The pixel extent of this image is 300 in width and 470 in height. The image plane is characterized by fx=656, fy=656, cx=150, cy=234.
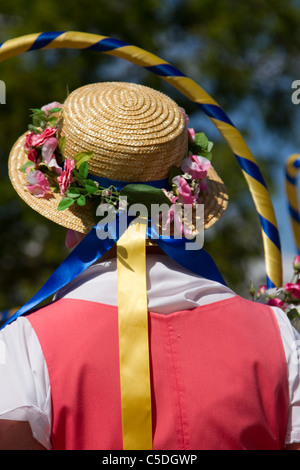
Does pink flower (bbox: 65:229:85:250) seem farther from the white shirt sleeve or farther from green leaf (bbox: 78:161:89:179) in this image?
the white shirt sleeve

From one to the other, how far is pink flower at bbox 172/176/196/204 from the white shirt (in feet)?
0.85

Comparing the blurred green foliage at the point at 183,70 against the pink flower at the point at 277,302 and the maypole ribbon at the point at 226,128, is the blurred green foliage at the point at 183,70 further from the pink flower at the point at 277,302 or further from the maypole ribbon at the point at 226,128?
the pink flower at the point at 277,302

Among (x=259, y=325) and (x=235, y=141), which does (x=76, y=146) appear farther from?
(x=235, y=141)

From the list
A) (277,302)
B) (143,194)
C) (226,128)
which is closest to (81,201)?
(143,194)

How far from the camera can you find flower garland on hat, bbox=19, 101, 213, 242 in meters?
1.93

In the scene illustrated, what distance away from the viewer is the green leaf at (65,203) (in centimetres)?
195

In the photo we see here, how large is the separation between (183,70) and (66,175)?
6.31 m

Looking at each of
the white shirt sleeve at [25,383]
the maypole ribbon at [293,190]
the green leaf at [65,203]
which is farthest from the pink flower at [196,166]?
the maypole ribbon at [293,190]

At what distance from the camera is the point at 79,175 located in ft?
6.34

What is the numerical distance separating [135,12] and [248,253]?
127 inches

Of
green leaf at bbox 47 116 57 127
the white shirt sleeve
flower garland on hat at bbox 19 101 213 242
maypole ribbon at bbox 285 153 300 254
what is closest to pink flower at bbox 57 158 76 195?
flower garland on hat at bbox 19 101 213 242

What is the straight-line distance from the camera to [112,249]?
1863 mm

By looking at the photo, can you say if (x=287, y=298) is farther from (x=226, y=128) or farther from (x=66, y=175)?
Result: (x=66, y=175)

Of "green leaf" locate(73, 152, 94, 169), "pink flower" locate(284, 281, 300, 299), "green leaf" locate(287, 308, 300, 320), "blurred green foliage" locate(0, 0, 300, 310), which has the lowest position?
"green leaf" locate(287, 308, 300, 320)
